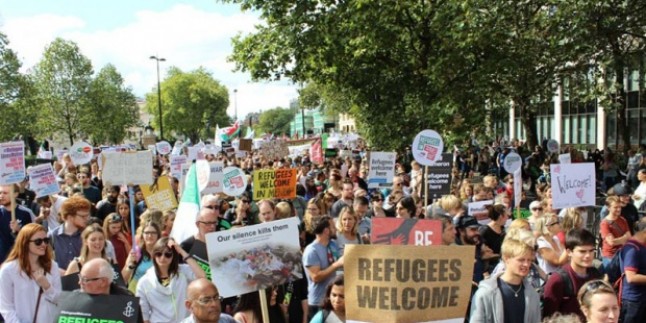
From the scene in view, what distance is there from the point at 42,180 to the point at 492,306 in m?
8.31

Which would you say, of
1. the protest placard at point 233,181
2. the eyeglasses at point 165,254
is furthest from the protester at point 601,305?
the protest placard at point 233,181

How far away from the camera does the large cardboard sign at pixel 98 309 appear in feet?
13.5

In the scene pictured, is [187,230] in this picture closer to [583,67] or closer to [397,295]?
[397,295]

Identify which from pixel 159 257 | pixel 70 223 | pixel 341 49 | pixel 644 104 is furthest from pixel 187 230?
pixel 644 104

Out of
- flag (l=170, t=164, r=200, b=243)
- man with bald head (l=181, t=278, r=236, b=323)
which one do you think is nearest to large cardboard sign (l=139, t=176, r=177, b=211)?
flag (l=170, t=164, r=200, b=243)

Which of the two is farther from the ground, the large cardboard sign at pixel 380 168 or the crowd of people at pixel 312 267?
the large cardboard sign at pixel 380 168

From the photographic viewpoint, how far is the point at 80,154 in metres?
16.8

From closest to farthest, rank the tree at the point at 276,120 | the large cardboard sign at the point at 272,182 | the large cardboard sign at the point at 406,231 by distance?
the large cardboard sign at the point at 406,231
the large cardboard sign at the point at 272,182
the tree at the point at 276,120

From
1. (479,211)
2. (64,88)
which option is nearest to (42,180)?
(479,211)

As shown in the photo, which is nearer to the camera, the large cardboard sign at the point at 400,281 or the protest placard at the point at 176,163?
the large cardboard sign at the point at 400,281

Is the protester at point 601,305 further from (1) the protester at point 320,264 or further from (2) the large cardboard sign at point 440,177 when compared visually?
(2) the large cardboard sign at point 440,177

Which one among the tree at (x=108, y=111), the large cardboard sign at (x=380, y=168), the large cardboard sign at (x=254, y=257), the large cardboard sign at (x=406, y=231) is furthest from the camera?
the tree at (x=108, y=111)

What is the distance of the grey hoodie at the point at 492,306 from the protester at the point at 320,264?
1.68 m

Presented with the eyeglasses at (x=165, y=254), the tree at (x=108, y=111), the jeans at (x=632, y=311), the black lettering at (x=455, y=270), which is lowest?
the jeans at (x=632, y=311)
